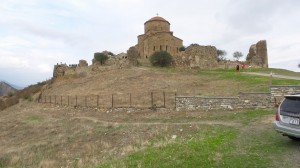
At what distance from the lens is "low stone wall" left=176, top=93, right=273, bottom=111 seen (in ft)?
58.3

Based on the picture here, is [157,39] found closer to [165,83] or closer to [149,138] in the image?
[165,83]

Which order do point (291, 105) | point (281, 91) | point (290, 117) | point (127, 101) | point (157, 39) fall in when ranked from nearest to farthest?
1. point (290, 117)
2. point (291, 105)
3. point (281, 91)
4. point (127, 101)
5. point (157, 39)

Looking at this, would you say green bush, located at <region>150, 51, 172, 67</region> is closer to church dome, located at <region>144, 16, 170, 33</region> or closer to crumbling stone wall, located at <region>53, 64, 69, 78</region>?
church dome, located at <region>144, 16, 170, 33</region>

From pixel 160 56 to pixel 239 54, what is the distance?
4517cm

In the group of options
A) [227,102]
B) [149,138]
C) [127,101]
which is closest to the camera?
[149,138]

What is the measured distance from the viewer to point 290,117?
29.3ft

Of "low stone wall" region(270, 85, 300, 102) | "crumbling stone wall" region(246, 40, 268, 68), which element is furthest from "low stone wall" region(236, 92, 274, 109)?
"crumbling stone wall" region(246, 40, 268, 68)

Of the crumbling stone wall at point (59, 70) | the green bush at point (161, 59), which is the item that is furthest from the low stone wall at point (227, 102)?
the crumbling stone wall at point (59, 70)

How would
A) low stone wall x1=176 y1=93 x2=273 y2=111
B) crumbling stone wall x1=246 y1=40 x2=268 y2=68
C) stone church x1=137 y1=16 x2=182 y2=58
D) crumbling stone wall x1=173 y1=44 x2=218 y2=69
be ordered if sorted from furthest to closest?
stone church x1=137 y1=16 x2=182 y2=58
crumbling stone wall x1=246 y1=40 x2=268 y2=68
crumbling stone wall x1=173 y1=44 x2=218 y2=69
low stone wall x1=176 y1=93 x2=273 y2=111

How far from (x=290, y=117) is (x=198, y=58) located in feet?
126

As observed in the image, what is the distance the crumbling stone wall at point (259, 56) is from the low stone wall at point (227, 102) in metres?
32.6

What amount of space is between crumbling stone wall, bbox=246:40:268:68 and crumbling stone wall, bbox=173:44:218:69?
6.73 meters

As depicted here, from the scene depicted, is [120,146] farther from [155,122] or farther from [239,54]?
[239,54]

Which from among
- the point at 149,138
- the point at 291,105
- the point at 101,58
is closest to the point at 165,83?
the point at 149,138
